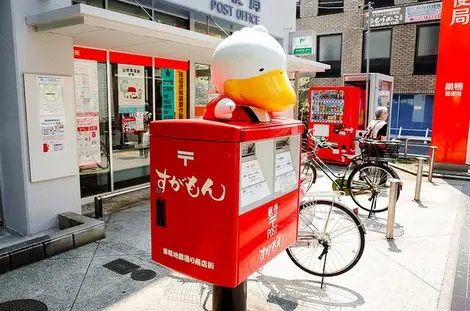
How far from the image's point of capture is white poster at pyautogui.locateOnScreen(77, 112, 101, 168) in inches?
256

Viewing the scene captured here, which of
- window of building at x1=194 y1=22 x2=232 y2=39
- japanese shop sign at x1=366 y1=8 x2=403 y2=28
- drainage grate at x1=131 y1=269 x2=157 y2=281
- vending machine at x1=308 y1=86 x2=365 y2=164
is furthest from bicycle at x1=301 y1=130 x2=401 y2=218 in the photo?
japanese shop sign at x1=366 y1=8 x2=403 y2=28

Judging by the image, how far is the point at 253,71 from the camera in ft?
8.35

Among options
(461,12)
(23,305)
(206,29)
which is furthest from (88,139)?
(461,12)

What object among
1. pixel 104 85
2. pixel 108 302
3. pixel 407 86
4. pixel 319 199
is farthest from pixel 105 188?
pixel 407 86

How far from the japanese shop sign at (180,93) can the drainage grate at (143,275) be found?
4725 millimetres

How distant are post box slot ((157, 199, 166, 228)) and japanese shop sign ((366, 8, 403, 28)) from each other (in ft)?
63.1

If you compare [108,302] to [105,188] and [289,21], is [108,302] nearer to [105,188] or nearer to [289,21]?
[105,188]

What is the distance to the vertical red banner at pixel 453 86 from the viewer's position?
31.9ft

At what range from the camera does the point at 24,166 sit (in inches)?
187

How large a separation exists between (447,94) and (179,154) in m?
9.83

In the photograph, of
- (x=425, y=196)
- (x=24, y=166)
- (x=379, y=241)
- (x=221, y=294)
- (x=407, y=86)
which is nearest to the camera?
(x=221, y=294)

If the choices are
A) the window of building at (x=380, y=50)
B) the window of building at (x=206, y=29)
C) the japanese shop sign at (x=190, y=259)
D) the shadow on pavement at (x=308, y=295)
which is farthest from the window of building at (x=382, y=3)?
the japanese shop sign at (x=190, y=259)

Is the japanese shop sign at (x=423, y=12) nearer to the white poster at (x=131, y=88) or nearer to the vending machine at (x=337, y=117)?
the vending machine at (x=337, y=117)

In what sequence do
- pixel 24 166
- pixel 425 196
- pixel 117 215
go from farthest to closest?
pixel 425 196
pixel 117 215
pixel 24 166
